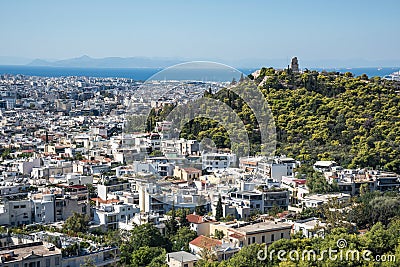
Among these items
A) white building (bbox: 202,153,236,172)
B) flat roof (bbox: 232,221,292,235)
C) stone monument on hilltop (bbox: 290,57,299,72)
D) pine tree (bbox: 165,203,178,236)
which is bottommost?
pine tree (bbox: 165,203,178,236)

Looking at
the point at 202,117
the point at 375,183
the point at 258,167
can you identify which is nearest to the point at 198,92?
the point at 202,117

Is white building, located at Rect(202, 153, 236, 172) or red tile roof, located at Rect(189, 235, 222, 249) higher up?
white building, located at Rect(202, 153, 236, 172)

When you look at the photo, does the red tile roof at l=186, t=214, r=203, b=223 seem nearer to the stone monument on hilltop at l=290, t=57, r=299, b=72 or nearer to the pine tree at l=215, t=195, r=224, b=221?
the pine tree at l=215, t=195, r=224, b=221

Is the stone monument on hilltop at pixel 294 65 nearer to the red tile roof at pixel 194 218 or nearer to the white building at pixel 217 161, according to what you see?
the white building at pixel 217 161

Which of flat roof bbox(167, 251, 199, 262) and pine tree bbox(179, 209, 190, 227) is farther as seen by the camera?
pine tree bbox(179, 209, 190, 227)

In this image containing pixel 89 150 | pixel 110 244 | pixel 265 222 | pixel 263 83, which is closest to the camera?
pixel 110 244

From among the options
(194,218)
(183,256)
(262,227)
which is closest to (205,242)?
(183,256)

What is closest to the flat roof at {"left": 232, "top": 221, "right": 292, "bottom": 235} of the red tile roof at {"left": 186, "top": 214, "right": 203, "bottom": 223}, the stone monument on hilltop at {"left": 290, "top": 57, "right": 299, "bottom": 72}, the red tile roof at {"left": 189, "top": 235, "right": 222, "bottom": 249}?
the red tile roof at {"left": 189, "top": 235, "right": 222, "bottom": 249}

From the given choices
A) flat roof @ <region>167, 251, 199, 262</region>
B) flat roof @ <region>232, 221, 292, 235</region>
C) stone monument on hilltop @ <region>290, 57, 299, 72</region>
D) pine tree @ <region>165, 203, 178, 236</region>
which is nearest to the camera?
flat roof @ <region>167, 251, 199, 262</region>

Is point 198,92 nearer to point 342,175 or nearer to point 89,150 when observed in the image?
point 342,175
